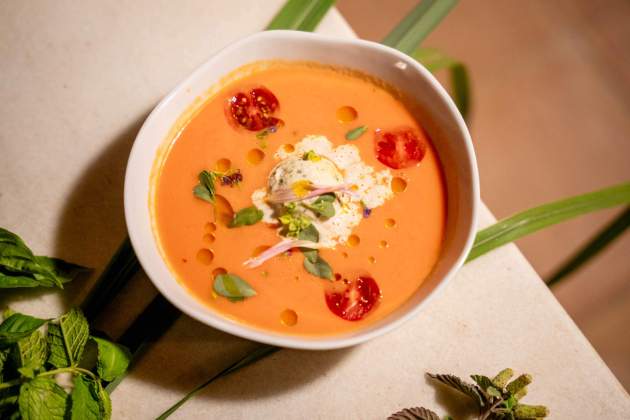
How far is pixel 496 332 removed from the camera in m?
1.26

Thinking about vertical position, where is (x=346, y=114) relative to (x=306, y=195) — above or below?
above

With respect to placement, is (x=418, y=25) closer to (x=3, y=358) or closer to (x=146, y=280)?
(x=146, y=280)

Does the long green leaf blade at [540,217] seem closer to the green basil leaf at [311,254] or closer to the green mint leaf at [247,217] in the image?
the green basil leaf at [311,254]

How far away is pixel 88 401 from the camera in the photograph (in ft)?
Result: 3.44

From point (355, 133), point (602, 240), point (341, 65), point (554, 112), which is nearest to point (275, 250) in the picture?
point (355, 133)

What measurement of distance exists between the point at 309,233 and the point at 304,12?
580 millimetres

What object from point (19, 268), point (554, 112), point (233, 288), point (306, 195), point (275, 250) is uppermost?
point (554, 112)

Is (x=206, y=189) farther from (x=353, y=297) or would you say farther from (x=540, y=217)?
(x=540, y=217)

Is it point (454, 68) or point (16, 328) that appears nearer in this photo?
point (16, 328)

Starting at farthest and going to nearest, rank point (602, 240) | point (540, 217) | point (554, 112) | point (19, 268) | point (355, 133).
Answer: point (554, 112), point (602, 240), point (540, 217), point (355, 133), point (19, 268)

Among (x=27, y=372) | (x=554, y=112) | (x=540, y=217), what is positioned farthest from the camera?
(x=554, y=112)

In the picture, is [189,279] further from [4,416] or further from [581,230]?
[581,230]

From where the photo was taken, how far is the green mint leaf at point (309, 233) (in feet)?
3.69

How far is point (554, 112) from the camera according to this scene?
2.58m
